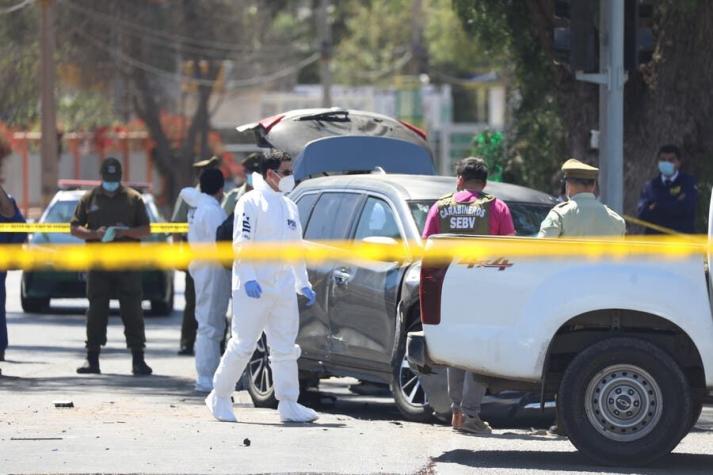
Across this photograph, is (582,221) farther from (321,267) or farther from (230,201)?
(230,201)

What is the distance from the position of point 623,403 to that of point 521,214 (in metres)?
2.90

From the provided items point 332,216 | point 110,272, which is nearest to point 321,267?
point 332,216

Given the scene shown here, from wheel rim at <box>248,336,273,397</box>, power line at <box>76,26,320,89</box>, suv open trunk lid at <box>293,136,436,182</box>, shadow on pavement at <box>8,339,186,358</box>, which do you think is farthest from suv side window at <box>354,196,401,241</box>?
power line at <box>76,26,320,89</box>

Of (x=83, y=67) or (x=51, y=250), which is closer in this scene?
(x=51, y=250)

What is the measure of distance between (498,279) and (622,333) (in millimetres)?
759

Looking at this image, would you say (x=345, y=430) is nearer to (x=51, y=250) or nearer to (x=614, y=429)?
(x=614, y=429)

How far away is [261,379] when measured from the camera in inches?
491

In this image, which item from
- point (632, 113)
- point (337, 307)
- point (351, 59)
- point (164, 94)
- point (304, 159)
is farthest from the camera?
point (351, 59)

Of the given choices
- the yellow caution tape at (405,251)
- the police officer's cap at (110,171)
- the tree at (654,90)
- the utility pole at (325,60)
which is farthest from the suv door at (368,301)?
the utility pole at (325,60)

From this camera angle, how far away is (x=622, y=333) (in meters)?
9.40

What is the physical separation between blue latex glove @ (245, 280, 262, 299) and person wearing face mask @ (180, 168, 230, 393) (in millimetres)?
2788

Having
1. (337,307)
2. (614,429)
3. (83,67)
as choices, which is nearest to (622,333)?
(614,429)

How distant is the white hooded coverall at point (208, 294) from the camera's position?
13.5m

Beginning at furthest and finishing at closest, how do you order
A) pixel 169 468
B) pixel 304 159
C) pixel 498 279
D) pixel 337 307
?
pixel 304 159 < pixel 337 307 < pixel 498 279 < pixel 169 468
